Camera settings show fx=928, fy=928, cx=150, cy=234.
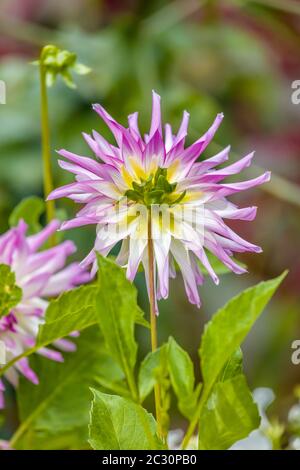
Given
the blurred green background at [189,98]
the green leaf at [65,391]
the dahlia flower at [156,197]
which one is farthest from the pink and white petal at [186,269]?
the blurred green background at [189,98]

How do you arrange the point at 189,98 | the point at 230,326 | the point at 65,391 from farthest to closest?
the point at 189,98, the point at 65,391, the point at 230,326

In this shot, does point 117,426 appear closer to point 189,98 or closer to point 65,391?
point 65,391

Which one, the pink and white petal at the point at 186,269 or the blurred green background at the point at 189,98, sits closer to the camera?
the pink and white petal at the point at 186,269

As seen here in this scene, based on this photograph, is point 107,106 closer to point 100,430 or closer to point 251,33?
point 251,33

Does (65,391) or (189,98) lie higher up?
(189,98)

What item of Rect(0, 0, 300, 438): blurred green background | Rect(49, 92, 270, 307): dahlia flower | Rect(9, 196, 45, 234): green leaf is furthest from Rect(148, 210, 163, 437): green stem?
Rect(0, 0, 300, 438): blurred green background

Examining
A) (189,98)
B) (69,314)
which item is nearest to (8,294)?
(69,314)

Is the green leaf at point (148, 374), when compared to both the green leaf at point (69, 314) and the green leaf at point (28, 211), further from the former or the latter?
the green leaf at point (28, 211)
